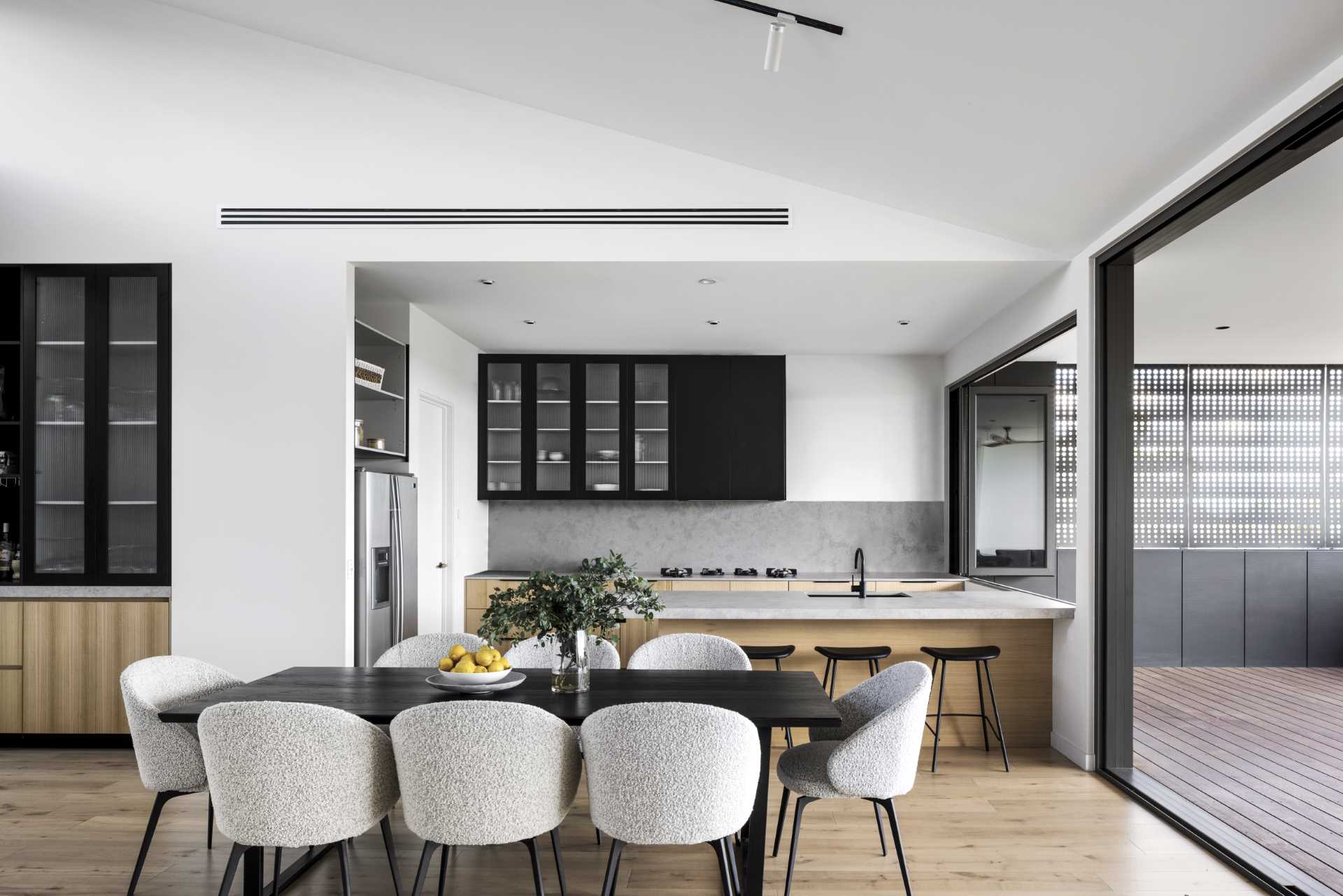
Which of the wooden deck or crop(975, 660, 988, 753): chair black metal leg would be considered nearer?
the wooden deck

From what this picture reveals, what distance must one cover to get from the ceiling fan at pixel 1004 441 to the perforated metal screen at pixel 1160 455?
1.42m

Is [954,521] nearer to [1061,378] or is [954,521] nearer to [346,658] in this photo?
[1061,378]

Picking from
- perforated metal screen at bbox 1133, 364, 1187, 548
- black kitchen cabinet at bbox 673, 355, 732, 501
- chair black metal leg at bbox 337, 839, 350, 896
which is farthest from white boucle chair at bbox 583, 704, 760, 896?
perforated metal screen at bbox 1133, 364, 1187, 548

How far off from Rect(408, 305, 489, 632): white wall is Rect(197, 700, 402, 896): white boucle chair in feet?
10.4

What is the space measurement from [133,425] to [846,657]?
391 cm

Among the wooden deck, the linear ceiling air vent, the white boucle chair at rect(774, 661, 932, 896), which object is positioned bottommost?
the wooden deck

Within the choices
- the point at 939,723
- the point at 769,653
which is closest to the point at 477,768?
the point at 769,653

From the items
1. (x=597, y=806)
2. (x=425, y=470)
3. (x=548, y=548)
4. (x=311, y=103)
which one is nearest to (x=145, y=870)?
(x=597, y=806)

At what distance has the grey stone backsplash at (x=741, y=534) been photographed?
7332 millimetres

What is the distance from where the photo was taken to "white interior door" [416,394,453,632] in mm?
5824

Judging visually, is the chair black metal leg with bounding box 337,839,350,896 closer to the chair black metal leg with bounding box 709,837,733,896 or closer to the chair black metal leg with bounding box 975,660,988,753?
the chair black metal leg with bounding box 709,837,733,896

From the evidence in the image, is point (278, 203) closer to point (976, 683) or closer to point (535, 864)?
point (535, 864)

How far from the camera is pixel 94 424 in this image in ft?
15.2

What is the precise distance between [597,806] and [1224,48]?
9.33 ft
